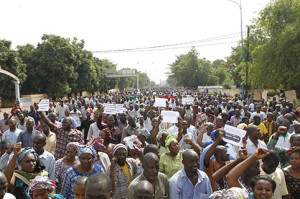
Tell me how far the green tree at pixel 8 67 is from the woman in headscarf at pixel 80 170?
94.8 ft

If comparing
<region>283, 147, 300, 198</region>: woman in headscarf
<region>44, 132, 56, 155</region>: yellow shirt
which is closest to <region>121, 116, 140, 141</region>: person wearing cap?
<region>44, 132, 56, 155</region>: yellow shirt

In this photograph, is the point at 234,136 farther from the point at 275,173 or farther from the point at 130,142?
the point at 130,142

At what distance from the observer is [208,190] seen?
343cm

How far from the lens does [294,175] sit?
3568 millimetres

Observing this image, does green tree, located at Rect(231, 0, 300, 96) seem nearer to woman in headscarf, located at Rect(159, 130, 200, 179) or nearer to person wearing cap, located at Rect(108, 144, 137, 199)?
woman in headscarf, located at Rect(159, 130, 200, 179)

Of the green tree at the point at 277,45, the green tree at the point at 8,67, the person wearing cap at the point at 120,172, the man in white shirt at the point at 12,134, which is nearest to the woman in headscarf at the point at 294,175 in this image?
the person wearing cap at the point at 120,172

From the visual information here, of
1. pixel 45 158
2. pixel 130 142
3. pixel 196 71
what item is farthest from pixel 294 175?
pixel 196 71

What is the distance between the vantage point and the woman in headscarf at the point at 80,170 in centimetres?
355

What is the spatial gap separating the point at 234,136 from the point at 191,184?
1.27 m

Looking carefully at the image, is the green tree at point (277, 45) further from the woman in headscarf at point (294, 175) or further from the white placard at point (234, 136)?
the woman in headscarf at point (294, 175)

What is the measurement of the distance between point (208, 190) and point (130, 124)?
3505 millimetres

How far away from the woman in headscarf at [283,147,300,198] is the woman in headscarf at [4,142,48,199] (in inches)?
125

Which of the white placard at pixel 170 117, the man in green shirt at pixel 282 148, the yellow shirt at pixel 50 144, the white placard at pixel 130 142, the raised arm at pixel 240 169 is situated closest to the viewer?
the raised arm at pixel 240 169

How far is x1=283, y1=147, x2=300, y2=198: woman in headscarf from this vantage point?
11.5ft
